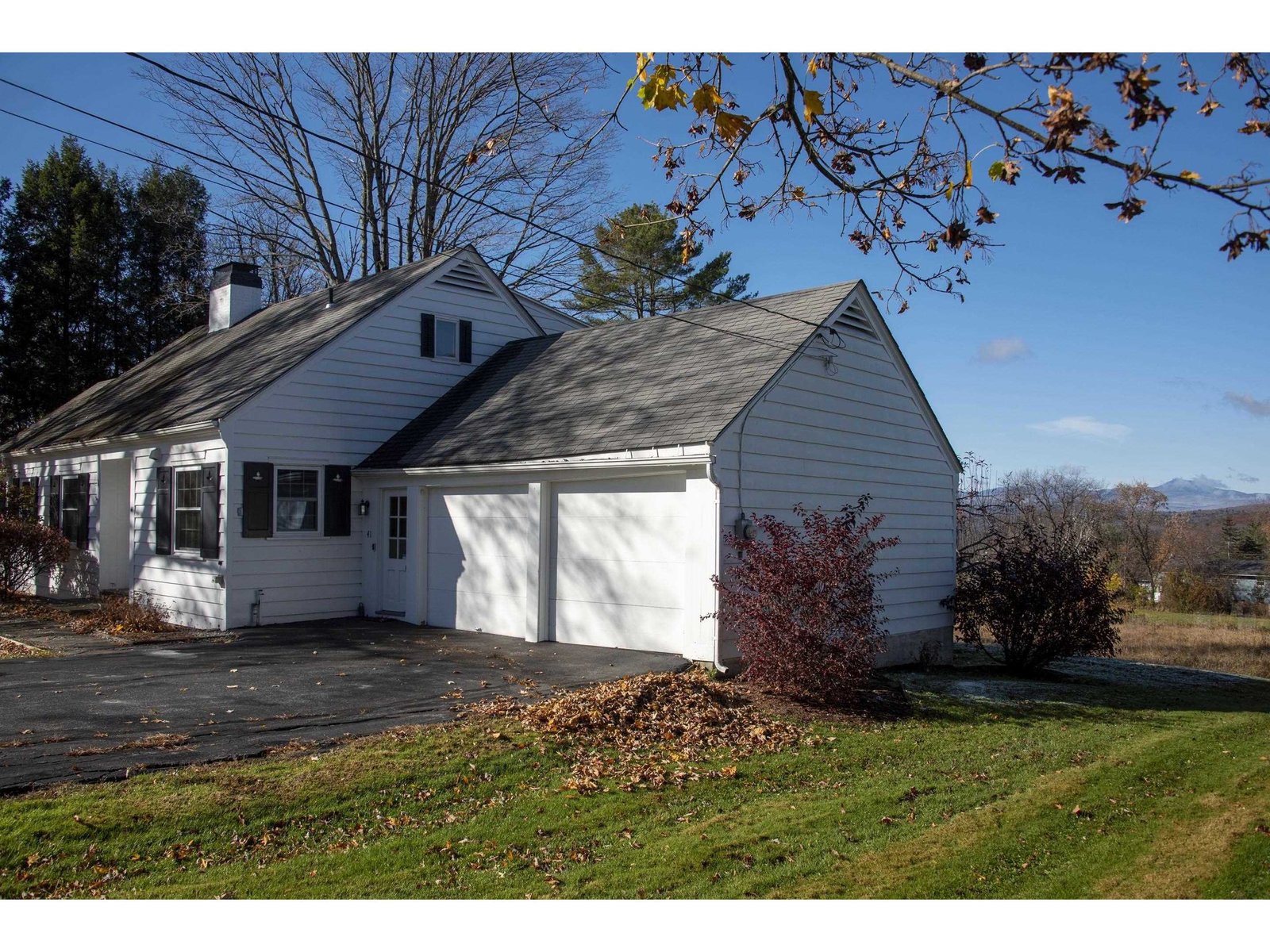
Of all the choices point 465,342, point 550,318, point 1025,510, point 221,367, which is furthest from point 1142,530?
point 221,367

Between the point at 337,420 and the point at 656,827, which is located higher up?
the point at 337,420

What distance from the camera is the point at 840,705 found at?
9875mm

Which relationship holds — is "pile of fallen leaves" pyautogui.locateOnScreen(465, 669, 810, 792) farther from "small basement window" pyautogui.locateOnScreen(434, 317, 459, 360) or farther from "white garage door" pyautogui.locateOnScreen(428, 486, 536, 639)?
"small basement window" pyautogui.locateOnScreen(434, 317, 459, 360)

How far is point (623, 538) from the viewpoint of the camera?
1212cm

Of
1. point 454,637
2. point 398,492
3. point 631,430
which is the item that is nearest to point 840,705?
point 631,430

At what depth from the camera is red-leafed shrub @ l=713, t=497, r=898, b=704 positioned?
9688mm

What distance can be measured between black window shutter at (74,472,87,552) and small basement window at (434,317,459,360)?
7.69 metres

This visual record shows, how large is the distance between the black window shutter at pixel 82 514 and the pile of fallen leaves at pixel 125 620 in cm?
376

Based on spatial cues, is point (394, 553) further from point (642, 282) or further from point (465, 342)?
point (642, 282)

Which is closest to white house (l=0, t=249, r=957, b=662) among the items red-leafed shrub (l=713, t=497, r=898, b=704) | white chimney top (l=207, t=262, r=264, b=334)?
red-leafed shrub (l=713, t=497, r=898, b=704)

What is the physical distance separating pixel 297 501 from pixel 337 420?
4.78 feet

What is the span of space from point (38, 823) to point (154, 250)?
108 ft

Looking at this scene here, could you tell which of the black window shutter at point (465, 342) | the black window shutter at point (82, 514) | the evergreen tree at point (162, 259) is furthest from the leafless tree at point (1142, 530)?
the evergreen tree at point (162, 259)

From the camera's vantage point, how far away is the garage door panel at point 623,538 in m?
11.6
